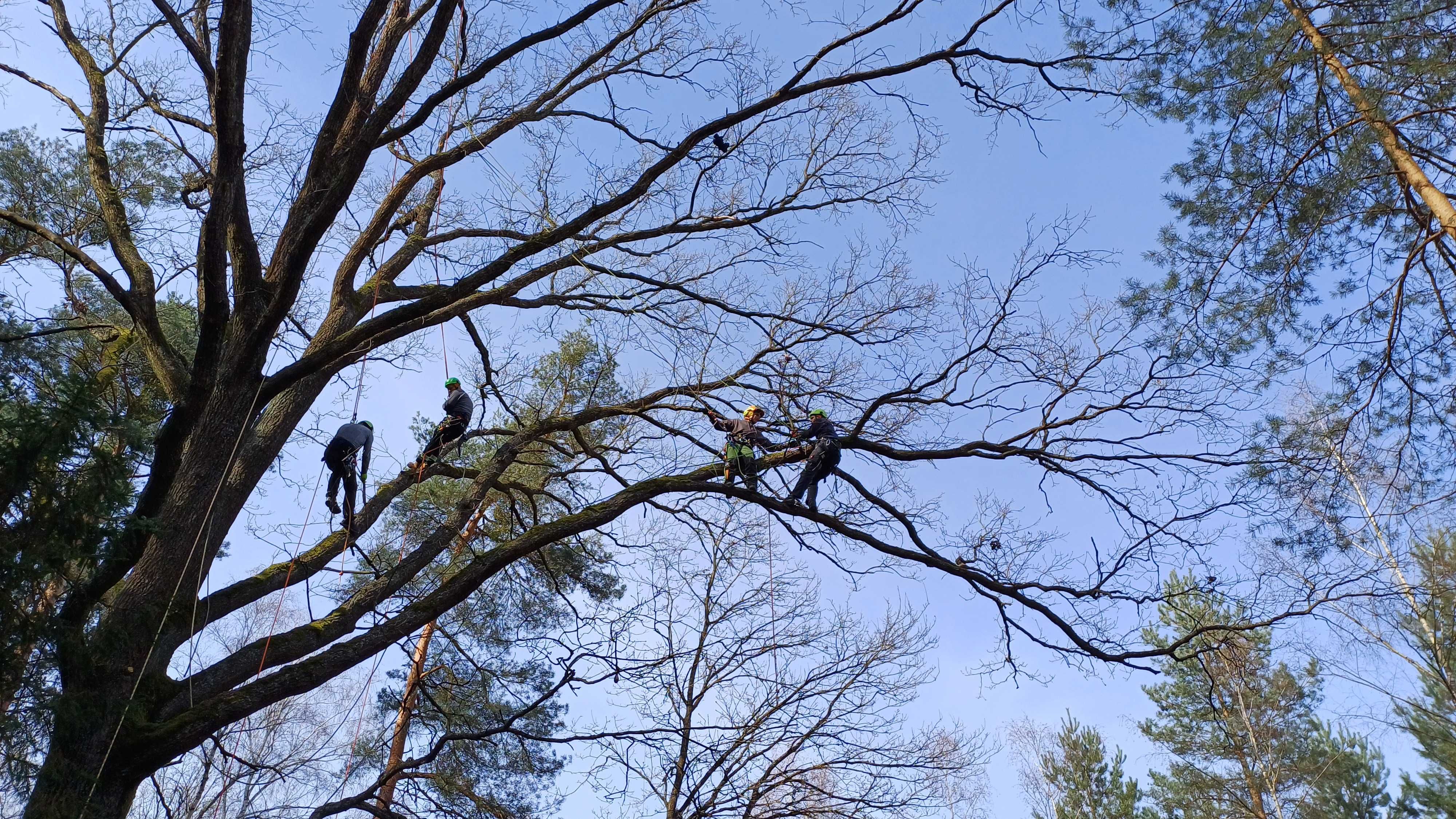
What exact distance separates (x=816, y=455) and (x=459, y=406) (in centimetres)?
332

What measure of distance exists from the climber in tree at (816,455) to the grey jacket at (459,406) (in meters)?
3.02

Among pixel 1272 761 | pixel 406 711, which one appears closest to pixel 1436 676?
pixel 1272 761

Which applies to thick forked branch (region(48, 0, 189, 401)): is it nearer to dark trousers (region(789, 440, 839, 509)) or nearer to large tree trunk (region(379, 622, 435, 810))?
large tree trunk (region(379, 622, 435, 810))

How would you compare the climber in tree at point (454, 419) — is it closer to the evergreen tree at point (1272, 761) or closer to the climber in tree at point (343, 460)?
the climber in tree at point (343, 460)

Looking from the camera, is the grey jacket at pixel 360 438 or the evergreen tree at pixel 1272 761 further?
the evergreen tree at pixel 1272 761

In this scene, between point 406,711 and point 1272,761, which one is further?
point 1272,761

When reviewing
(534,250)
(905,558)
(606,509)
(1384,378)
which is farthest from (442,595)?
(1384,378)

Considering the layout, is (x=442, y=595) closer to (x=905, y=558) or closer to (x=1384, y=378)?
(x=905, y=558)

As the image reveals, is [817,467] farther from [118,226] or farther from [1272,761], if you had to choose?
[1272,761]

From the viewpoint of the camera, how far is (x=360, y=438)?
23.7ft

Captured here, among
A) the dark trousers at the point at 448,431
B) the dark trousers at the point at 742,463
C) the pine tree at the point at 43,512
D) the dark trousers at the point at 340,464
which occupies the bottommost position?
the pine tree at the point at 43,512

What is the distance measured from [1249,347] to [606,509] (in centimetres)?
474

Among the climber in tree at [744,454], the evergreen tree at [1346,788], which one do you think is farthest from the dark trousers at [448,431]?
the evergreen tree at [1346,788]

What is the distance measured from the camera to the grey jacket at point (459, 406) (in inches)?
316
